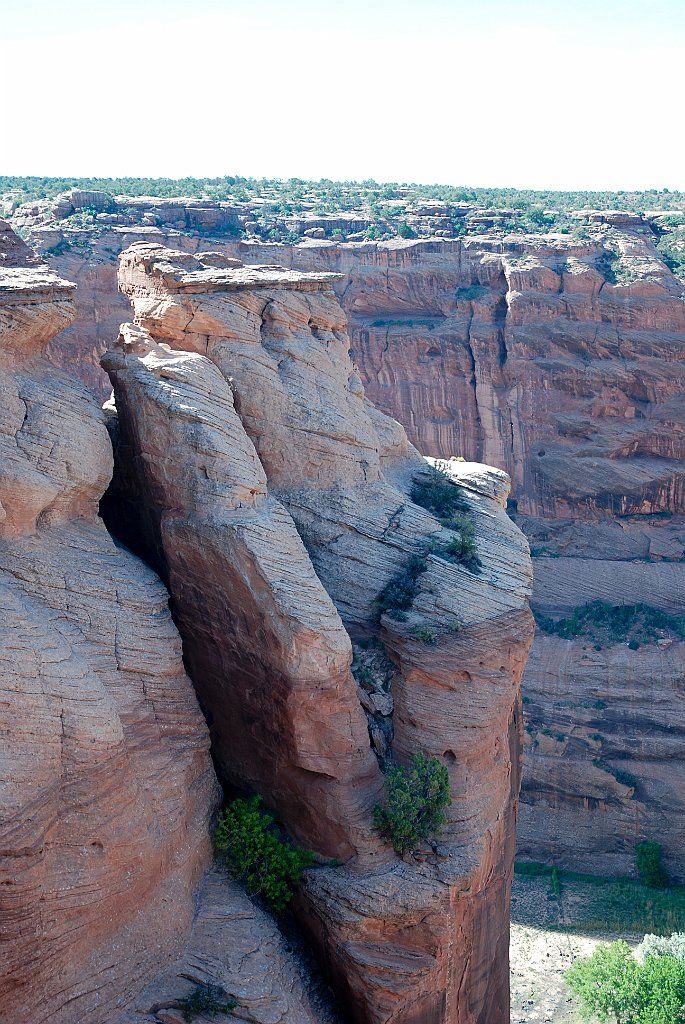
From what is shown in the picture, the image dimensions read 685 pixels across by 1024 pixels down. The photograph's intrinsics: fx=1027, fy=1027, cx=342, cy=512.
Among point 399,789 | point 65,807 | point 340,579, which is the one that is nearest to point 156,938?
point 65,807

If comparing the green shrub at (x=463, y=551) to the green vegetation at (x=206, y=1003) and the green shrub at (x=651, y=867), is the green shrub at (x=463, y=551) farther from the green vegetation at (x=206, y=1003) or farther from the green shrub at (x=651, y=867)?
the green shrub at (x=651, y=867)

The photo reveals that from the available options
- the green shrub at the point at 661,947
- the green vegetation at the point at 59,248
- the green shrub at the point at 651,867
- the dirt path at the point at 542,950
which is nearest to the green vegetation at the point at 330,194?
the green vegetation at the point at 59,248

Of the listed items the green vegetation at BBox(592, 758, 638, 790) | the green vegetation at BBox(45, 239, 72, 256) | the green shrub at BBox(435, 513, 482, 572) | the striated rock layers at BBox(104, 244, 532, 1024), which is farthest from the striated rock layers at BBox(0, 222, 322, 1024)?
the green vegetation at BBox(45, 239, 72, 256)

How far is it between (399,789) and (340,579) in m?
3.87

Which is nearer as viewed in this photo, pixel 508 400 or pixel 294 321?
pixel 294 321

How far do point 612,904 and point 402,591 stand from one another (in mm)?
16306

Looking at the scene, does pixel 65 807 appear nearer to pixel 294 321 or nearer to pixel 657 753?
pixel 294 321

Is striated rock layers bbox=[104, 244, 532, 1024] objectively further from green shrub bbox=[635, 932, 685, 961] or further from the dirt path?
green shrub bbox=[635, 932, 685, 961]

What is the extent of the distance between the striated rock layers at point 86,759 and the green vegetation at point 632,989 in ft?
32.9

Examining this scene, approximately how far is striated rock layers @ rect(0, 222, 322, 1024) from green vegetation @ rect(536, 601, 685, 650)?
24423mm

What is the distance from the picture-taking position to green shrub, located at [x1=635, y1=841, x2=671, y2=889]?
99.3ft

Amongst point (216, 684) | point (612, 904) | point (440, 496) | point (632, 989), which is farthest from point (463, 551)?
point (612, 904)

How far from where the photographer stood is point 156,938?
1433cm

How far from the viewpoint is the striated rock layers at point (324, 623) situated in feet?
50.2
